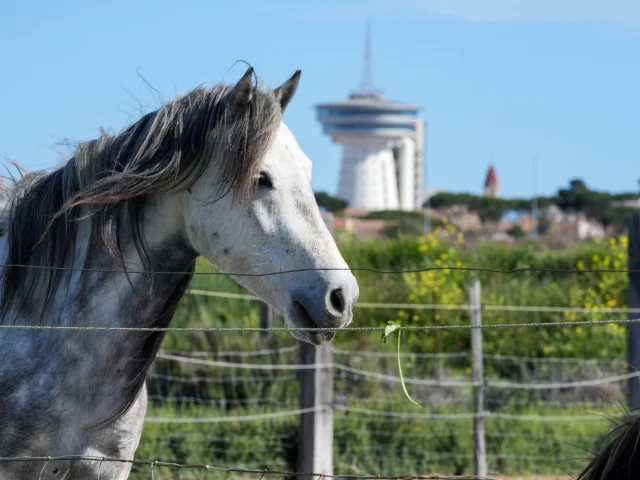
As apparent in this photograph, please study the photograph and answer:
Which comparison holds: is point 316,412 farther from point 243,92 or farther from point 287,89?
point 243,92

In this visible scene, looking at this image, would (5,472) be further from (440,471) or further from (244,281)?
(440,471)

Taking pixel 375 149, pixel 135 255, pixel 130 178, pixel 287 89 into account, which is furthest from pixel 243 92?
pixel 375 149

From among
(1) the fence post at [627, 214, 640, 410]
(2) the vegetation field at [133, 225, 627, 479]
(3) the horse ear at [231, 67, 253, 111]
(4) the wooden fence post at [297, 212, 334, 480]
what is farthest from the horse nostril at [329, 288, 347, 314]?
(1) the fence post at [627, 214, 640, 410]

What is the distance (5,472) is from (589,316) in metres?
7.79

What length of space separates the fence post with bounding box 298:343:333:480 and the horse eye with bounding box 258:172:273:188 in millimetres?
4020

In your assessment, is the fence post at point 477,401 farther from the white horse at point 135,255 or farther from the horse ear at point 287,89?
the white horse at point 135,255

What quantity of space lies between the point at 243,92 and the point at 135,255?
629 millimetres

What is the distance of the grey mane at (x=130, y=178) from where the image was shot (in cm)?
312

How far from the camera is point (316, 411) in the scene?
7.09m

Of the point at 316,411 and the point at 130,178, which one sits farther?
the point at 316,411

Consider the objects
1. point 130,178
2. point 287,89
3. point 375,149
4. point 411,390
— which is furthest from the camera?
point 375,149

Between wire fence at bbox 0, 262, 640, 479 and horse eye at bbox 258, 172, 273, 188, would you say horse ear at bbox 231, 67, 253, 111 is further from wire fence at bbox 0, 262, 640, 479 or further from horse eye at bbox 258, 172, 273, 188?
wire fence at bbox 0, 262, 640, 479

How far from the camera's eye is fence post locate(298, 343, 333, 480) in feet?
23.3

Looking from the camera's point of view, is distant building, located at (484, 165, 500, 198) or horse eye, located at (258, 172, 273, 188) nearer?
horse eye, located at (258, 172, 273, 188)
